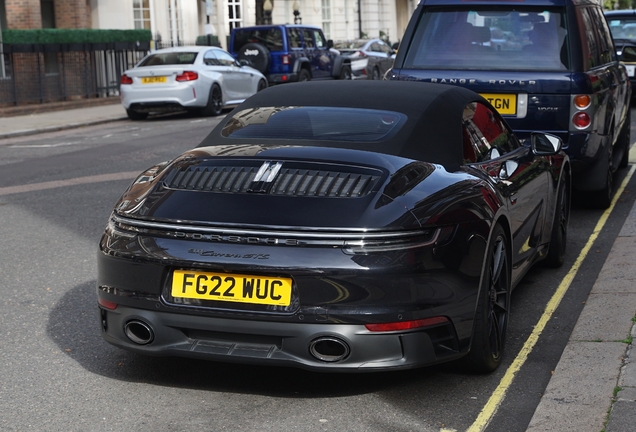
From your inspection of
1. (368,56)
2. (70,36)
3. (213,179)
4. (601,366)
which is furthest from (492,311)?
(368,56)

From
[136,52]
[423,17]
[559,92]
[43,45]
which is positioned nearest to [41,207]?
[423,17]

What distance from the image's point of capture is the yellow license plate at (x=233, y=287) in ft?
14.0

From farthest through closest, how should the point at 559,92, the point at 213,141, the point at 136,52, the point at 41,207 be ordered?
the point at 136,52 < the point at 41,207 < the point at 559,92 < the point at 213,141

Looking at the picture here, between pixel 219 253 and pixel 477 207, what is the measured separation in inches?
49.6

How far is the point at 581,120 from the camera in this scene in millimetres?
8508

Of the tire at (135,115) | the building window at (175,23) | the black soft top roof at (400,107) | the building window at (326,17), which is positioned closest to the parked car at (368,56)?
the building window at (175,23)

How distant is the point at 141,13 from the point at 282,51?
838 cm

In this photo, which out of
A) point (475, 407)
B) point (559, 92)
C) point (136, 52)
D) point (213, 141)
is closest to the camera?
point (475, 407)

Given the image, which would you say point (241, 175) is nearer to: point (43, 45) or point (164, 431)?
point (164, 431)

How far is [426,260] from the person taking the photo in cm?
433

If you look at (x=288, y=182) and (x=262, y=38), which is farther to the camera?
(x=262, y=38)

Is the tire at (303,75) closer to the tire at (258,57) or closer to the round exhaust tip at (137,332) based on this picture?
the tire at (258,57)

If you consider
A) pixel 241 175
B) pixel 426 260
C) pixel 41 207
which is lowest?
pixel 41 207

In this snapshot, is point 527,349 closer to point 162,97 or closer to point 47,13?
point 162,97
